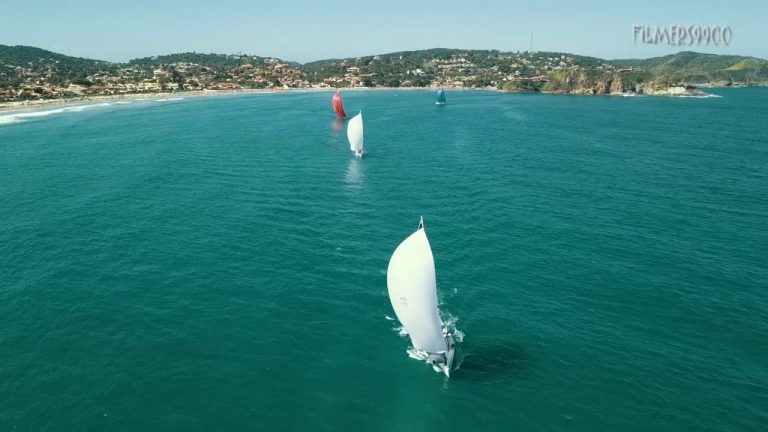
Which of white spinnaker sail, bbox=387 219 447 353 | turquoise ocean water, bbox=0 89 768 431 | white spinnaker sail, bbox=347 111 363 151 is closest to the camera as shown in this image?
turquoise ocean water, bbox=0 89 768 431

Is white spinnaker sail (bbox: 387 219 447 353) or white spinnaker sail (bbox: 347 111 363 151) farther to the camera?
white spinnaker sail (bbox: 347 111 363 151)

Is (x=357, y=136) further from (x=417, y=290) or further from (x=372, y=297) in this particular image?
(x=417, y=290)

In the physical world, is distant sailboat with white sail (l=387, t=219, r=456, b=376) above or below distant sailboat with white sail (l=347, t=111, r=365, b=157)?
below

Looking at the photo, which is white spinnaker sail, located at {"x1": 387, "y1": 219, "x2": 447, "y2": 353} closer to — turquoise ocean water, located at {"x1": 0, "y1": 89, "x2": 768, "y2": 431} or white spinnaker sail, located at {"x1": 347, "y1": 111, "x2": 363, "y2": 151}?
turquoise ocean water, located at {"x1": 0, "y1": 89, "x2": 768, "y2": 431}

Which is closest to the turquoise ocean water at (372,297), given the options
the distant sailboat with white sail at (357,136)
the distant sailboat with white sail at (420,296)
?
the distant sailboat with white sail at (420,296)

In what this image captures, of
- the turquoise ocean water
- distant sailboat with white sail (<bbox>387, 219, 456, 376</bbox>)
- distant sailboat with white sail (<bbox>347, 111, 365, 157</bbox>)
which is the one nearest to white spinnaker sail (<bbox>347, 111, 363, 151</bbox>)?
distant sailboat with white sail (<bbox>347, 111, 365, 157</bbox>)

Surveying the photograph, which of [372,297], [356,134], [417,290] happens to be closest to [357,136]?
[356,134]

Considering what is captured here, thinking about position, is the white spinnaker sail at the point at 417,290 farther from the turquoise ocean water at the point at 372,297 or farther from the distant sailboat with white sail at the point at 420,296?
the turquoise ocean water at the point at 372,297

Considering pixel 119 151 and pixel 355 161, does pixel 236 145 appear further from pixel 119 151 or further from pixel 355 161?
pixel 355 161
